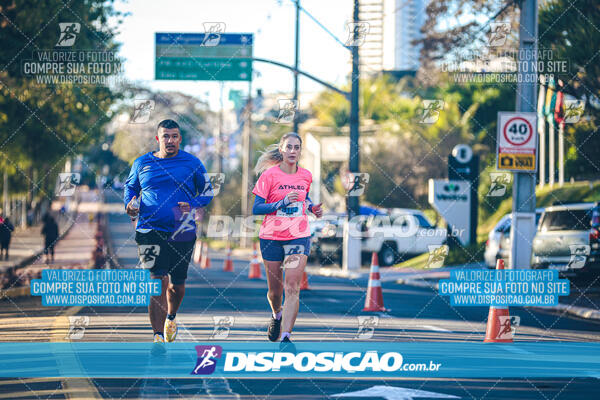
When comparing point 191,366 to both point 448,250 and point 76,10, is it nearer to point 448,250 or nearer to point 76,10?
point 76,10

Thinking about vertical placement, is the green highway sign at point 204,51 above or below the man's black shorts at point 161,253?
above

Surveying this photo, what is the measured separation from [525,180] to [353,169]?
9111 mm

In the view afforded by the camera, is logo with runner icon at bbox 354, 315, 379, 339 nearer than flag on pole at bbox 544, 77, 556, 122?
Yes

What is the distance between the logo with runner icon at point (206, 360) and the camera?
7.55 metres

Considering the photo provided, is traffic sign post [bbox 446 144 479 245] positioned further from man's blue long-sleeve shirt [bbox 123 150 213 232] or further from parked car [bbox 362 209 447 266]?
man's blue long-sleeve shirt [bbox 123 150 213 232]

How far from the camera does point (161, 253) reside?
8367 mm

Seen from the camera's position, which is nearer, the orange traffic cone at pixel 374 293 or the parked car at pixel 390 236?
the orange traffic cone at pixel 374 293

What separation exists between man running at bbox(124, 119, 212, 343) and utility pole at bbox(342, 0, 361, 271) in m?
15.6

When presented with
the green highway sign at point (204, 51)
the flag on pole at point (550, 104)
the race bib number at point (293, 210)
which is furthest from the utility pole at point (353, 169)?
the race bib number at point (293, 210)

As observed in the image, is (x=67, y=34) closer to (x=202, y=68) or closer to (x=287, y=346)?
(x=202, y=68)

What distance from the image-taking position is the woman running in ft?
28.6

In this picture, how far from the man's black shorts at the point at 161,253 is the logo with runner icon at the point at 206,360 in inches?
39.6

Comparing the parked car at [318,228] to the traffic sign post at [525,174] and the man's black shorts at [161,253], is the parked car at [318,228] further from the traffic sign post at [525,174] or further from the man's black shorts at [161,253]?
the man's black shorts at [161,253]

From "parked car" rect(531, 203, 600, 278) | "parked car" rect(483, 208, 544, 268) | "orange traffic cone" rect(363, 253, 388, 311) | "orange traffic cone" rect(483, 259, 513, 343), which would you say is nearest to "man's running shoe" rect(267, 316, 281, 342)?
"orange traffic cone" rect(483, 259, 513, 343)
